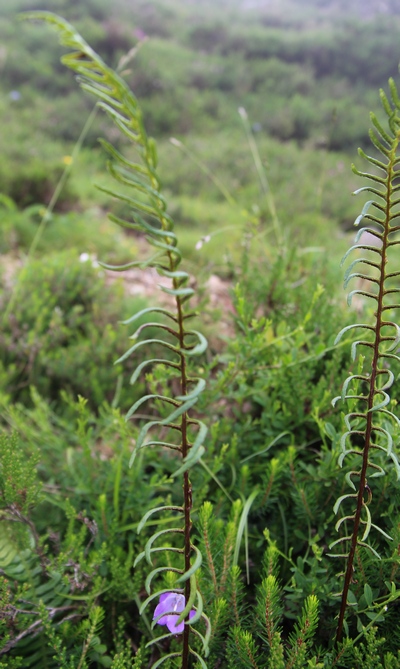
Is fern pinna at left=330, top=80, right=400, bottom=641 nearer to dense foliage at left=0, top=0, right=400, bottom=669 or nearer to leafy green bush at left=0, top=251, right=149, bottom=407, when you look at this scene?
dense foliage at left=0, top=0, right=400, bottom=669

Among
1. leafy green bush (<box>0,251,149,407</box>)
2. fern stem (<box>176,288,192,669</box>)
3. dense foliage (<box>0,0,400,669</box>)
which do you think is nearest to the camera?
fern stem (<box>176,288,192,669</box>)

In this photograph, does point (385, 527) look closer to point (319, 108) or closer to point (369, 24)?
point (319, 108)

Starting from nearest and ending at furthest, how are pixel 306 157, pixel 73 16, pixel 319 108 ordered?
pixel 306 157
pixel 319 108
pixel 73 16

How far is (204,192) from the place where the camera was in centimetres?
512

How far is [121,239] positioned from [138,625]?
272cm

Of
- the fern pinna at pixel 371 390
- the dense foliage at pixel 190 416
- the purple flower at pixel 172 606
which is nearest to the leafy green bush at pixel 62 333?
the dense foliage at pixel 190 416

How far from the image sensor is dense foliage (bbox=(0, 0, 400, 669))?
2.49ft

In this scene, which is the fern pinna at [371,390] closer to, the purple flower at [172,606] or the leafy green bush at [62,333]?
the purple flower at [172,606]

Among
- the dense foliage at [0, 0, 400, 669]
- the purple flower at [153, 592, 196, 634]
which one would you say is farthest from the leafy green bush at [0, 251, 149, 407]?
the purple flower at [153, 592, 196, 634]

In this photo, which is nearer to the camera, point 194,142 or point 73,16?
point 194,142

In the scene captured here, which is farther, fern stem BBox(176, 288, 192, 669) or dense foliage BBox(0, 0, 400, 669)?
dense foliage BBox(0, 0, 400, 669)

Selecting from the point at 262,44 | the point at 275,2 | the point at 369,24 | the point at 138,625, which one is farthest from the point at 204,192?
the point at 275,2

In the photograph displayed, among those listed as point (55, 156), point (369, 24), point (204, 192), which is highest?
point (369, 24)

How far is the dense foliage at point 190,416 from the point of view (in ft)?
2.49
